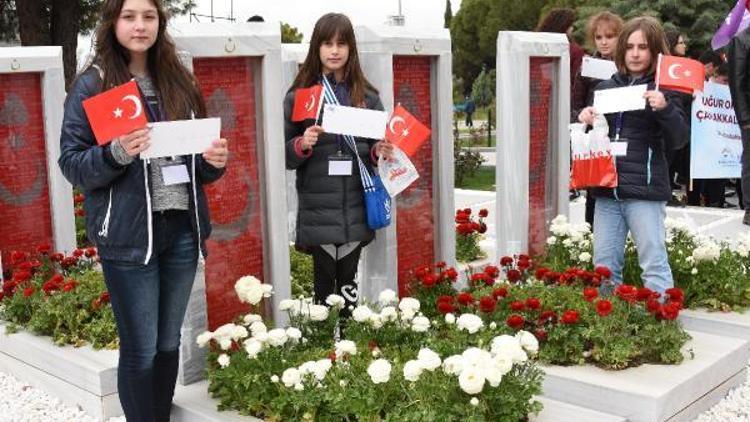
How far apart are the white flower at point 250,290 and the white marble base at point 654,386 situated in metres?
1.49

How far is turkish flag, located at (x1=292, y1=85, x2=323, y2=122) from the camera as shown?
455cm

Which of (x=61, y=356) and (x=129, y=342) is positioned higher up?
(x=129, y=342)

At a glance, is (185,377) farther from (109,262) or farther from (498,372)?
(498,372)

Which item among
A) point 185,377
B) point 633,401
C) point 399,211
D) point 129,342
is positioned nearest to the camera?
point 129,342

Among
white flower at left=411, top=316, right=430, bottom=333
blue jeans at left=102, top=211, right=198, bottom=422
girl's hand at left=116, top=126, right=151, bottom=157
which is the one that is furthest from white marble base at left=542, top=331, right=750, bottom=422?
girl's hand at left=116, top=126, right=151, bottom=157

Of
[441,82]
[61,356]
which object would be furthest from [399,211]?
[61,356]

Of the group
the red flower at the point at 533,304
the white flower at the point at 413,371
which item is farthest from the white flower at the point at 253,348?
the red flower at the point at 533,304

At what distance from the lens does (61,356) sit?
483cm

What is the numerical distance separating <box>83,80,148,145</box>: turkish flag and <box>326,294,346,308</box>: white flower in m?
1.57

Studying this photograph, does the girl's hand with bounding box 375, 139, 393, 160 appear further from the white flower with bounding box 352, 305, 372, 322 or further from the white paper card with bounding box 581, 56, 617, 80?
the white paper card with bounding box 581, 56, 617, 80

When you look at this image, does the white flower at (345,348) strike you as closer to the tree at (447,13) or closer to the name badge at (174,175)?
the name badge at (174,175)

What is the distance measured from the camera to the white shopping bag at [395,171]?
15.8 ft

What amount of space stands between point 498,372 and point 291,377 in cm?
94

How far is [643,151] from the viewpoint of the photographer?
5.02 m
